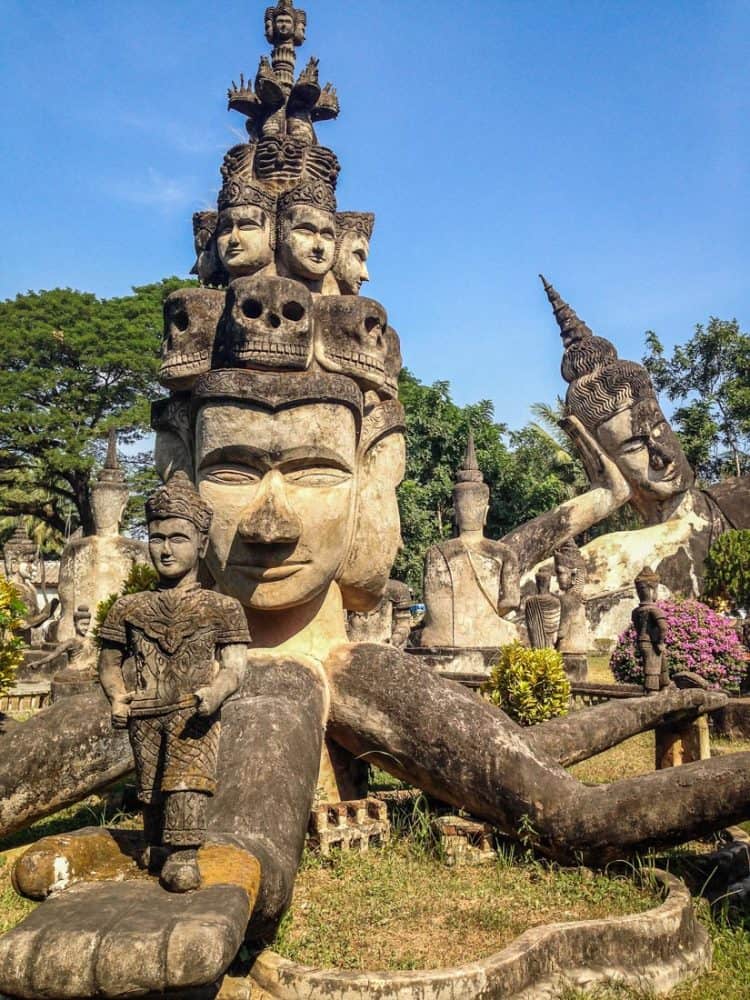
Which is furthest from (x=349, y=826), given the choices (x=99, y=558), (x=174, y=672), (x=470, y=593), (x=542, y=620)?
(x=470, y=593)

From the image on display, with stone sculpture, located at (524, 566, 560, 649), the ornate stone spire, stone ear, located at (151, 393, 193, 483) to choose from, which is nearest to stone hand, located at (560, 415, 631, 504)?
stone sculpture, located at (524, 566, 560, 649)

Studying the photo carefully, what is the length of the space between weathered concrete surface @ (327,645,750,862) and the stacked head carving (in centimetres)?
67

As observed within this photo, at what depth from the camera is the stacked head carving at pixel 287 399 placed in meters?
4.71

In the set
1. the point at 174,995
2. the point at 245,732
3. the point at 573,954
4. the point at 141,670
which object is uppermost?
the point at 141,670

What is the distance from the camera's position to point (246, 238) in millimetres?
5723

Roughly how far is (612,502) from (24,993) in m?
17.4

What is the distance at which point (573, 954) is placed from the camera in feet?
11.0

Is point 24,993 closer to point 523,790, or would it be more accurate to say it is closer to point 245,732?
point 245,732

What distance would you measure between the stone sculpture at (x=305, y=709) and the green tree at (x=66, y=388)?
20340mm

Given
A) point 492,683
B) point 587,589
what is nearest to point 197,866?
point 492,683

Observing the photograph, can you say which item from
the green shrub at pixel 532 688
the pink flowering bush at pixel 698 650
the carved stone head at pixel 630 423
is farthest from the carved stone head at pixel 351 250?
the carved stone head at pixel 630 423

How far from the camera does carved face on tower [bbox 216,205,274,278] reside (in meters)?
5.70

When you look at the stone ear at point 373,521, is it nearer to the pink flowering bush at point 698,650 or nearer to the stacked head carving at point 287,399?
the stacked head carving at point 287,399

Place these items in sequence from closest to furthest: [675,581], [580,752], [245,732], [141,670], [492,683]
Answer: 1. [141,670]
2. [245,732]
3. [580,752]
4. [492,683]
5. [675,581]
